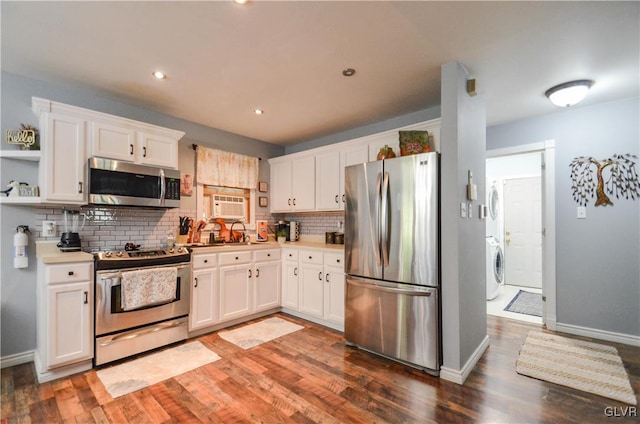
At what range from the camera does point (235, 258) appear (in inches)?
137

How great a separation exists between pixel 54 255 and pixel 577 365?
178 inches

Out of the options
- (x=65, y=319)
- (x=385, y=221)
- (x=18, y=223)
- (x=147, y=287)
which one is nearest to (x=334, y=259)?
(x=385, y=221)

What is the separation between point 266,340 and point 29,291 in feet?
7.12

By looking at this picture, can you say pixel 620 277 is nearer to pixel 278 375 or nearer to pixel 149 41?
pixel 278 375

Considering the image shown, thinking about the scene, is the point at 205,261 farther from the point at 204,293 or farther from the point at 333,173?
the point at 333,173

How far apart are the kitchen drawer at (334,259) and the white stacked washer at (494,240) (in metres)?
2.60

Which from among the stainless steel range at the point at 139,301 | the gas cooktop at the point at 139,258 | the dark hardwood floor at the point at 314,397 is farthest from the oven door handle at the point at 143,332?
the gas cooktop at the point at 139,258

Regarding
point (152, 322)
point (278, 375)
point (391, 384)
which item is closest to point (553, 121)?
point (391, 384)

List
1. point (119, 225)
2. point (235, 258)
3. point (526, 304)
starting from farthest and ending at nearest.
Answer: point (526, 304), point (235, 258), point (119, 225)

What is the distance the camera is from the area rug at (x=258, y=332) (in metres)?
3.05

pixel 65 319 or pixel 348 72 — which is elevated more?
pixel 348 72

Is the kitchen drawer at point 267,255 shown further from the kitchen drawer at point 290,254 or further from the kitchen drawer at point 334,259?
the kitchen drawer at point 334,259

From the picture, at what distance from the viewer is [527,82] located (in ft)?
8.75

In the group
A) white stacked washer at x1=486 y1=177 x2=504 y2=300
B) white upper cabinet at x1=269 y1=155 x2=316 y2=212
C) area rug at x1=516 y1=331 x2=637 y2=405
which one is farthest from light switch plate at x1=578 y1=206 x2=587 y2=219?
white upper cabinet at x1=269 y1=155 x2=316 y2=212
